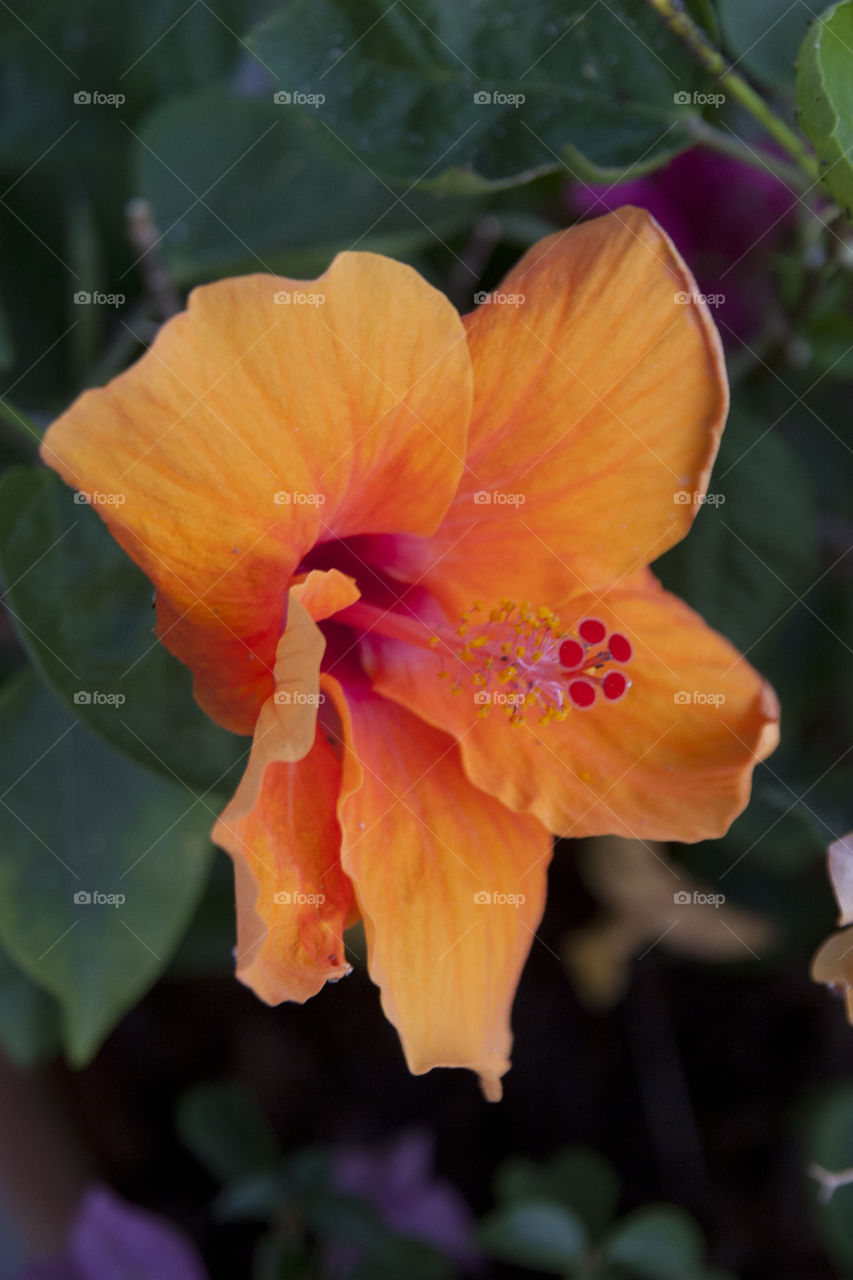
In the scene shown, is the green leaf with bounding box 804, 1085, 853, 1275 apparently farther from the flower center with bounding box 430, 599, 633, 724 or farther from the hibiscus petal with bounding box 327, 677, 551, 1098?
the flower center with bounding box 430, 599, 633, 724

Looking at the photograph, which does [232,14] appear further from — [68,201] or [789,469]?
[789,469]

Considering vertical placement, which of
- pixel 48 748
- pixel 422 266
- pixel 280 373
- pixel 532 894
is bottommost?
pixel 48 748

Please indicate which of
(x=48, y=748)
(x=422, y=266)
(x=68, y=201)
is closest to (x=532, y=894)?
(x=48, y=748)

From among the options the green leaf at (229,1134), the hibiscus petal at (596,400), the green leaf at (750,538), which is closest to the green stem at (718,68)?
the hibiscus petal at (596,400)

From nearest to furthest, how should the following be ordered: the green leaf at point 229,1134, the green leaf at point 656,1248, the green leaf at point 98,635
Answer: the green leaf at point 98,635 < the green leaf at point 656,1248 < the green leaf at point 229,1134

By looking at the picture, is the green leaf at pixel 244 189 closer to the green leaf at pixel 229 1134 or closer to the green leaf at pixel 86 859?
the green leaf at pixel 86 859

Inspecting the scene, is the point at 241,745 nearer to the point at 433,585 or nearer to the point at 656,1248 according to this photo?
the point at 433,585
